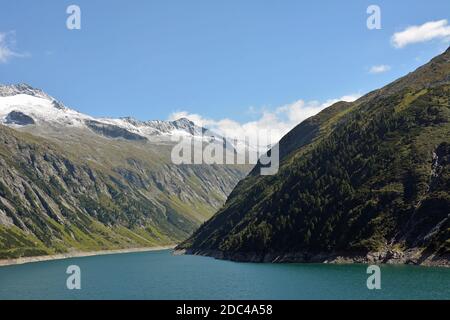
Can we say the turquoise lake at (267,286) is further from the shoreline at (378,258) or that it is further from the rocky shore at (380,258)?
the rocky shore at (380,258)

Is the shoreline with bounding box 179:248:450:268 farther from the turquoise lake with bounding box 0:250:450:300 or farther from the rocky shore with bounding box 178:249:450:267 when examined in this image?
the turquoise lake with bounding box 0:250:450:300

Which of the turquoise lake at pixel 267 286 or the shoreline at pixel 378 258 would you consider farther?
the shoreline at pixel 378 258

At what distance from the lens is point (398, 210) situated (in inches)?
6949

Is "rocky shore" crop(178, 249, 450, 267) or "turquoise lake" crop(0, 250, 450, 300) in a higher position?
"rocky shore" crop(178, 249, 450, 267)

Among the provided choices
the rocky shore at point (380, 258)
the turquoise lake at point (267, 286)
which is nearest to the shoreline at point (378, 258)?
the rocky shore at point (380, 258)

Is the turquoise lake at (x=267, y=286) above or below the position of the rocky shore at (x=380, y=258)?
below

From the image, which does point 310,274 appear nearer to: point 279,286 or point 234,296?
point 279,286

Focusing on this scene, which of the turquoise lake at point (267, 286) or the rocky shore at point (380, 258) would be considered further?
the rocky shore at point (380, 258)

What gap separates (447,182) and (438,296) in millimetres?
91223

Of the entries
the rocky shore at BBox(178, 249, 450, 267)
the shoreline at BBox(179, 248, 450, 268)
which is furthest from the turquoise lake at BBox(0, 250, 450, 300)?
the rocky shore at BBox(178, 249, 450, 267)

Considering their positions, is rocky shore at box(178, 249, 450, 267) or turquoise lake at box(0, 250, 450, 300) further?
Result: rocky shore at box(178, 249, 450, 267)

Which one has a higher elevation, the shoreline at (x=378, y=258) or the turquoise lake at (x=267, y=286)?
the shoreline at (x=378, y=258)
